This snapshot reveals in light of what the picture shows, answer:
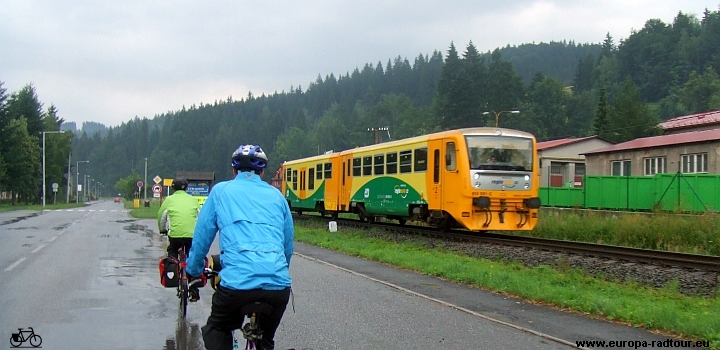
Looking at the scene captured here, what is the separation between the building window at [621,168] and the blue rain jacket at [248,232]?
3883 centimetres

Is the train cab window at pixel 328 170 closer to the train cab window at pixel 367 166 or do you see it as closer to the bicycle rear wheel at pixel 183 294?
the train cab window at pixel 367 166

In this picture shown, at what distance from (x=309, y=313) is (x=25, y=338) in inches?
133

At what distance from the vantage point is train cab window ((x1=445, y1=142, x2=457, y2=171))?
20.5 metres

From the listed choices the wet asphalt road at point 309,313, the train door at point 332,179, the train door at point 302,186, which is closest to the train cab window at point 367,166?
the train door at point 332,179

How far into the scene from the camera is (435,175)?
2144cm

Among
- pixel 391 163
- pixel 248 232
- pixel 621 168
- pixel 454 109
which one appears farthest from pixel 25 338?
pixel 454 109

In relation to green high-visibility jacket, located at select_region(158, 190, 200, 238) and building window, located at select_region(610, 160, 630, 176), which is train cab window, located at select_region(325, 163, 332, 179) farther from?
green high-visibility jacket, located at select_region(158, 190, 200, 238)

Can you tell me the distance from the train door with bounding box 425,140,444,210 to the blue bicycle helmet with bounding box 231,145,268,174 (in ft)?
54.0

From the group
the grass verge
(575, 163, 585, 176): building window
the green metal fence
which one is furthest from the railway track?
(575, 163, 585, 176): building window

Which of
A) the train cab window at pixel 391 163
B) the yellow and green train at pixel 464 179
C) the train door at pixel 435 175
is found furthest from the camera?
the train cab window at pixel 391 163

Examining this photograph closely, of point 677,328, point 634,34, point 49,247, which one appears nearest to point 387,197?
point 49,247

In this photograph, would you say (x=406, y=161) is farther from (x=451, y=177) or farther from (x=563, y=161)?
(x=563, y=161)

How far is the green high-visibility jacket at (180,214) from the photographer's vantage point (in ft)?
29.7

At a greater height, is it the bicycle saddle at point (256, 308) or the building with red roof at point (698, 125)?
the building with red roof at point (698, 125)
